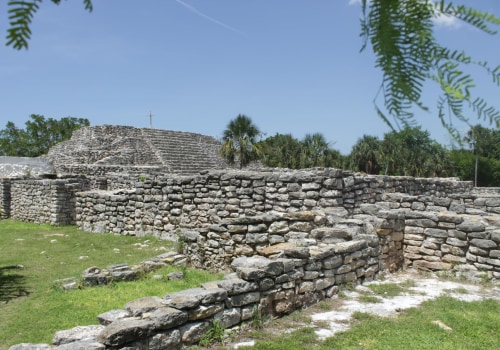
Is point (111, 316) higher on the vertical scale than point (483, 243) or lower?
lower

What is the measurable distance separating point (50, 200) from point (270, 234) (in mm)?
12538

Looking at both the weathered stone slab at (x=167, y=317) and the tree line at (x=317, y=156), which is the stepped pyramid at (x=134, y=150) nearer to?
the tree line at (x=317, y=156)

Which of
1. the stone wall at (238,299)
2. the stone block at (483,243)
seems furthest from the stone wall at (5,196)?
the stone block at (483,243)

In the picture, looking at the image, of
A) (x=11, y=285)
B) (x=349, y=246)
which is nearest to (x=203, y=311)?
(x=349, y=246)

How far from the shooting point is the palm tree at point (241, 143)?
29656 mm

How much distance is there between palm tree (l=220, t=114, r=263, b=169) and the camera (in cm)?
2966

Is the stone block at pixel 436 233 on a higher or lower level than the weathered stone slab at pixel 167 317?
higher

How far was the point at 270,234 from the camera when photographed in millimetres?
8031

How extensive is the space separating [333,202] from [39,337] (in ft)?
Result: 21.7

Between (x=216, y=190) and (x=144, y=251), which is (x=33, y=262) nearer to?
(x=144, y=251)

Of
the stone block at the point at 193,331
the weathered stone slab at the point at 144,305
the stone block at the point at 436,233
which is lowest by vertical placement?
the stone block at the point at 193,331

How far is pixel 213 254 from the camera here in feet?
28.6

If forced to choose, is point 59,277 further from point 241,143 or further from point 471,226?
point 241,143

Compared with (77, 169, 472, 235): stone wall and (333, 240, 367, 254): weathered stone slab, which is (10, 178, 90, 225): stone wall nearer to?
(77, 169, 472, 235): stone wall
